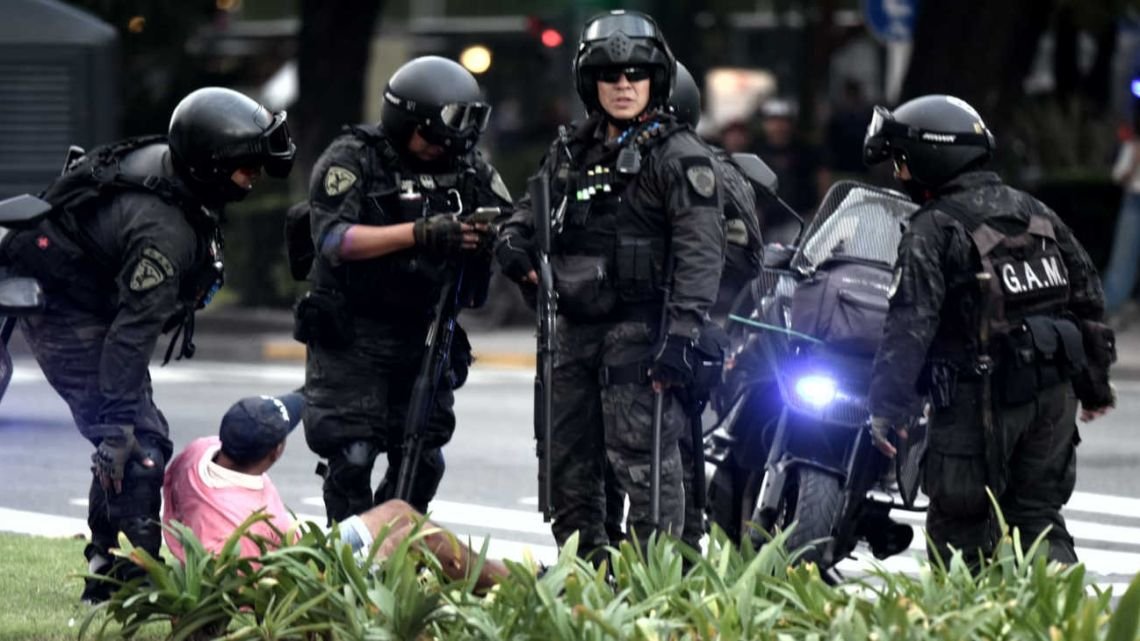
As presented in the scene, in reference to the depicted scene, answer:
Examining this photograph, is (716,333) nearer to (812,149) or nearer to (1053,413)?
(1053,413)

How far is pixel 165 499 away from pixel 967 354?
7.95 ft

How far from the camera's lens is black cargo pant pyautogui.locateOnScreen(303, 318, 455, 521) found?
7961mm

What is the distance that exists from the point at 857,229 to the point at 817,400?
0.79m

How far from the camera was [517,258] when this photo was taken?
7.46 metres

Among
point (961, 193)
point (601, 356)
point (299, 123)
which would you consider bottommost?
point (299, 123)

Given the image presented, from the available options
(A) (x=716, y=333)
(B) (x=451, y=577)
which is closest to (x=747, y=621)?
(B) (x=451, y=577)

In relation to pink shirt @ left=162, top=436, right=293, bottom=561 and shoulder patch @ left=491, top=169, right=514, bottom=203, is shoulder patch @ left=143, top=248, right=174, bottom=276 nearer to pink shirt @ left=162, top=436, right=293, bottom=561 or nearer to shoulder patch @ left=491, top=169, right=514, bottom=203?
pink shirt @ left=162, top=436, right=293, bottom=561

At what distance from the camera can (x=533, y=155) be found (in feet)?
66.5

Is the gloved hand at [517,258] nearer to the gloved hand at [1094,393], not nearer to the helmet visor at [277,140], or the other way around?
the helmet visor at [277,140]

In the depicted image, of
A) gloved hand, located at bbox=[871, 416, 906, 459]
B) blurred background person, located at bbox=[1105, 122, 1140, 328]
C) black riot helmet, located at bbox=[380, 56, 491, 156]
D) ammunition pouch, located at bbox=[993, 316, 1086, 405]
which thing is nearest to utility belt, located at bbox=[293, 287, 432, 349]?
black riot helmet, located at bbox=[380, 56, 491, 156]

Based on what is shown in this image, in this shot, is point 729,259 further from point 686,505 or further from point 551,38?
point 551,38

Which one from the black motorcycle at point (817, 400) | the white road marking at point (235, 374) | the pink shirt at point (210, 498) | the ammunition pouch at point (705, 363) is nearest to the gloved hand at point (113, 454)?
the pink shirt at point (210, 498)

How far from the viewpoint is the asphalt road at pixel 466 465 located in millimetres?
9969

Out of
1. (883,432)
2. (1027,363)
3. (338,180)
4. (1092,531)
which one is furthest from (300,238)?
(1092,531)
